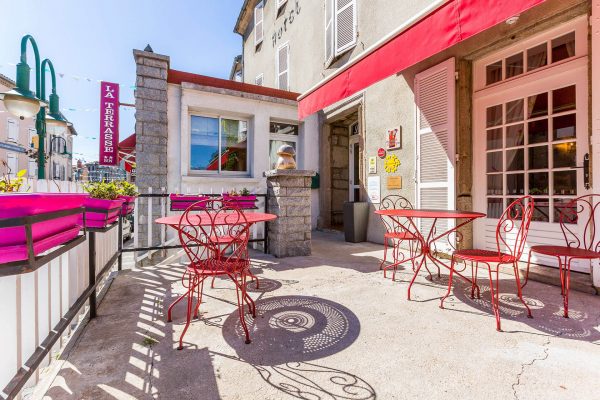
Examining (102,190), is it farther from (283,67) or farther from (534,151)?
(283,67)

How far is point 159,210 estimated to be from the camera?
5281 mm

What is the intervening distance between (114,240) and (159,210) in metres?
1.59

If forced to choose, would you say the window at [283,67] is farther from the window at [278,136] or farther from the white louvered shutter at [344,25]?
the white louvered shutter at [344,25]

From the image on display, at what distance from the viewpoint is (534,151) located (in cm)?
378

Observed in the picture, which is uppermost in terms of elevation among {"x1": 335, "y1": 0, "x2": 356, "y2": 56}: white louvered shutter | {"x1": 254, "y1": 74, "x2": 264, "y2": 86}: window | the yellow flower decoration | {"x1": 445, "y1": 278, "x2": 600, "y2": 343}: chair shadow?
{"x1": 254, "y1": 74, "x2": 264, "y2": 86}: window

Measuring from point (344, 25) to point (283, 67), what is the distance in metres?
3.56

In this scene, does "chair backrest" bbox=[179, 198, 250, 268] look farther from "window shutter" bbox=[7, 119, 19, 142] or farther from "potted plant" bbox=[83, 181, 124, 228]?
"window shutter" bbox=[7, 119, 19, 142]

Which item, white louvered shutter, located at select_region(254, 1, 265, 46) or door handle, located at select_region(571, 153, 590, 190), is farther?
white louvered shutter, located at select_region(254, 1, 265, 46)

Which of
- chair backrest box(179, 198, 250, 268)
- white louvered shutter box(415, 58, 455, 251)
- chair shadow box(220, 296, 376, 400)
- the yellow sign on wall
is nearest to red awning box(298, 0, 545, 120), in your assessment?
white louvered shutter box(415, 58, 455, 251)

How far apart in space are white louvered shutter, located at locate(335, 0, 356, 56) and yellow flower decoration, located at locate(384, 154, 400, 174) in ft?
9.57

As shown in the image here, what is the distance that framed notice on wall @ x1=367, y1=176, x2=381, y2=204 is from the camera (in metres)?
5.86

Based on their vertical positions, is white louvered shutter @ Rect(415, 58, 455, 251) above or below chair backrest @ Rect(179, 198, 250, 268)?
above

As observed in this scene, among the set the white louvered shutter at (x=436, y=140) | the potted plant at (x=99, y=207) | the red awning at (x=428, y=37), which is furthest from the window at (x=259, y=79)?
the potted plant at (x=99, y=207)

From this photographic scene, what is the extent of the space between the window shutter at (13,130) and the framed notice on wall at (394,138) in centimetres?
2456
